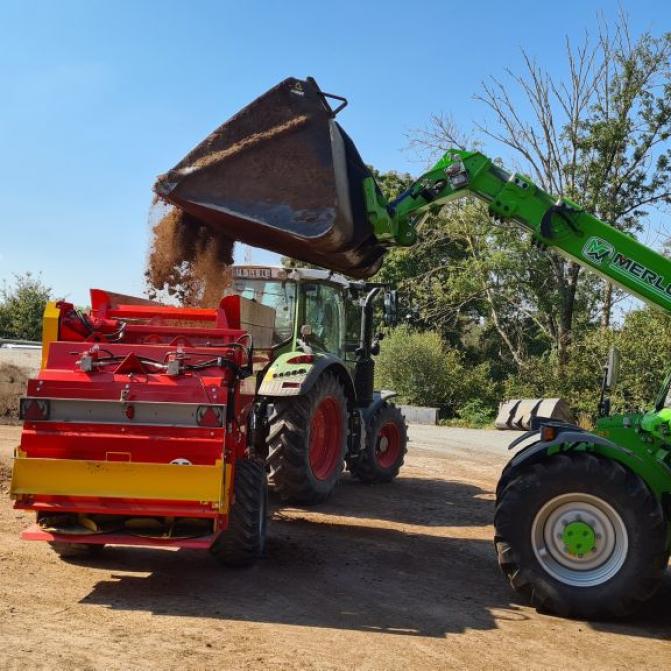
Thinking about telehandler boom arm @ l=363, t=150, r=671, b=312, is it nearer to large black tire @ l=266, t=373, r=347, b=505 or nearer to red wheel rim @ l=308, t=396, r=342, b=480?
large black tire @ l=266, t=373, r=347, b=505

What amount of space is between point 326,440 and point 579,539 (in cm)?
420

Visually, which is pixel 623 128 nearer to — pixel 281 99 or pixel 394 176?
pixel 394 176

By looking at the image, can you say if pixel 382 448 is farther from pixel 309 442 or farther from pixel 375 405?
pixel 309 442

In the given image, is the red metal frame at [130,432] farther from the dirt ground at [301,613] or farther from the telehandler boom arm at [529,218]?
the telehandler boom arm at [529,218]

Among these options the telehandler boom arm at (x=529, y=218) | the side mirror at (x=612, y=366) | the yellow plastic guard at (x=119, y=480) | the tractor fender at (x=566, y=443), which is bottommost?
the yellow plastic guard at (x=119, y=480)

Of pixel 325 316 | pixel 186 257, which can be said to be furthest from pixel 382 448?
pixel 186 257

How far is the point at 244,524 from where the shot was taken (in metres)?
5.68

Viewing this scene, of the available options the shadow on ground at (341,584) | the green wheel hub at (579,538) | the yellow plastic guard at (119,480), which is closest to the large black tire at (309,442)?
the shadow on ground at (341,584)

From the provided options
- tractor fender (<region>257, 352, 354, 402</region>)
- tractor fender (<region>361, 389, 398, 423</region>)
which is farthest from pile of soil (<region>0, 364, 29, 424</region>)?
tractor fender (<region>257, 352, 354, 402</region>)

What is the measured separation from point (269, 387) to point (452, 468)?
6.21m

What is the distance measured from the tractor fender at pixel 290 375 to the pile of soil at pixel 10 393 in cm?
736

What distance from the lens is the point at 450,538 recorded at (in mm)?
7664

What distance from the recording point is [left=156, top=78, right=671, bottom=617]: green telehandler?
518cm

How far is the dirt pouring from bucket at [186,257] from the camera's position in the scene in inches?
276
